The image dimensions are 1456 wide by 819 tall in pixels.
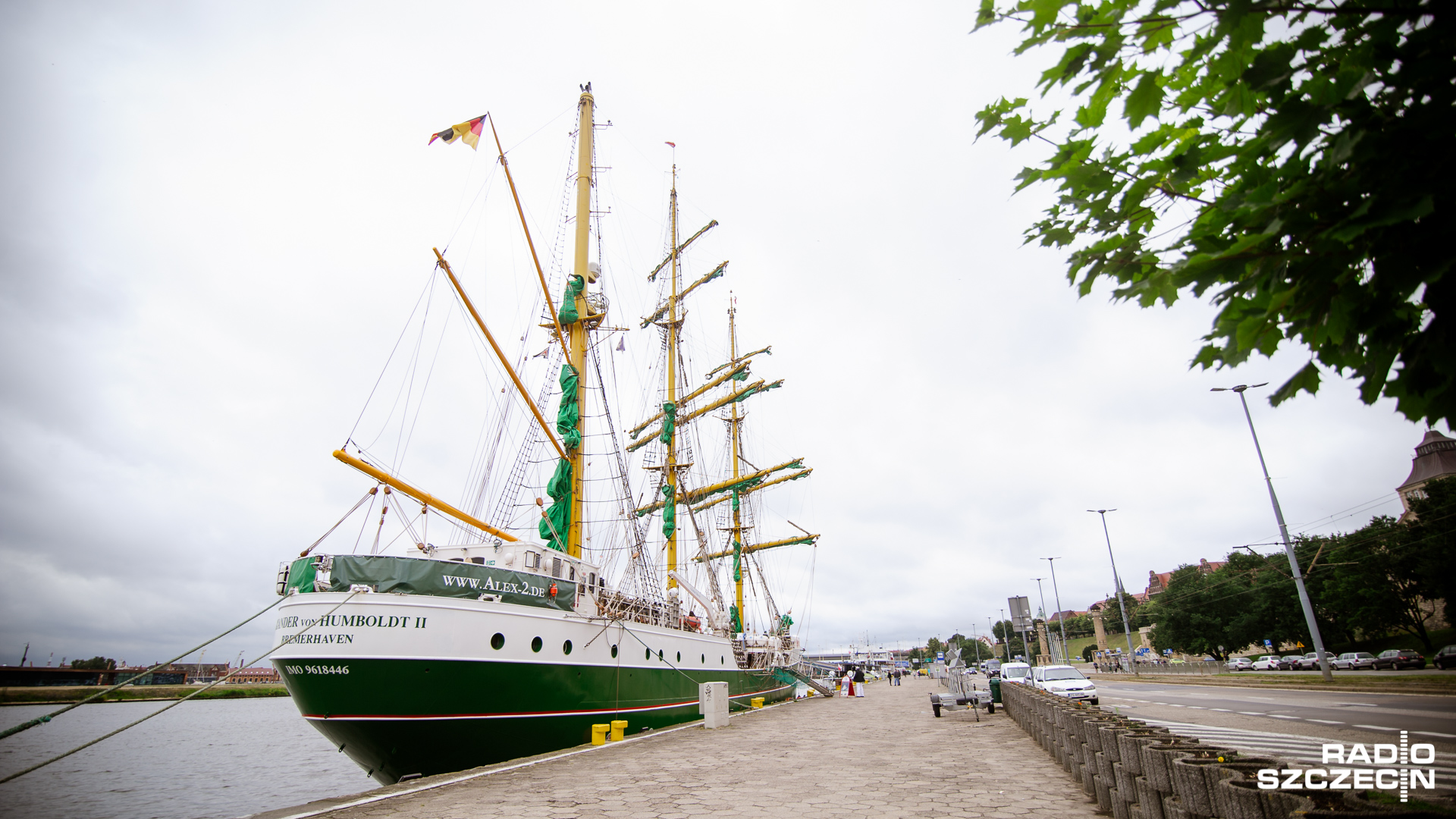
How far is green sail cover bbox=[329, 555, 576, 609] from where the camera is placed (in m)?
13.5

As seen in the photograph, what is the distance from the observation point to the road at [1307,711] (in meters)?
12.1

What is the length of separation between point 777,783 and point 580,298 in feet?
73.1

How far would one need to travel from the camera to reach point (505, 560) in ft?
56.2

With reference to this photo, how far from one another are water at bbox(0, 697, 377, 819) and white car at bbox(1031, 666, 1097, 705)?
22076mm

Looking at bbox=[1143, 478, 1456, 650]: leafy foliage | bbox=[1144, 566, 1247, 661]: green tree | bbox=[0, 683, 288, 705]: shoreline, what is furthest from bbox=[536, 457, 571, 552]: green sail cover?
bbox=[1144, 566, 1247, 661]: green tree

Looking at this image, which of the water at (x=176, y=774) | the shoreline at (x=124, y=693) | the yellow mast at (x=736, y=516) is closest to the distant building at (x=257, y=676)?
the shoreline at (x=124, y=693)

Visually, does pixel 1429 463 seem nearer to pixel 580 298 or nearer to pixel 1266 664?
pixel 1266 664

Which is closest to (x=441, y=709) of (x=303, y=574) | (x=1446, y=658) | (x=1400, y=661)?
(x=303, y=574)

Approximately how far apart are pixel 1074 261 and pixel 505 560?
16485 mm

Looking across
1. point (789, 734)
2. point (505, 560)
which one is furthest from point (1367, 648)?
point (505, 560)

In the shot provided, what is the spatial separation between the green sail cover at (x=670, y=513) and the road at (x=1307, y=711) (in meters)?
23.6

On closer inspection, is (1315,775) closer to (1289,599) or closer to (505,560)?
(505,560)

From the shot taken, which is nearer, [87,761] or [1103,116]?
[1103,116]
